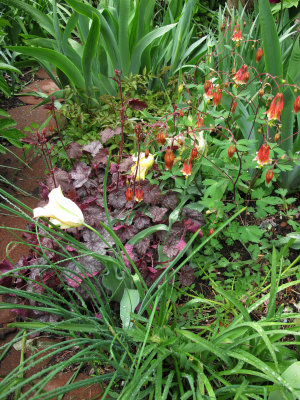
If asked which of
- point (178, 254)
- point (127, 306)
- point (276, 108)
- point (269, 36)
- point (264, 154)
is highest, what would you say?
point (269, 36)

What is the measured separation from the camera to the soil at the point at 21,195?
1.45 m

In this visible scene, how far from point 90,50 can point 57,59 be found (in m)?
0.21

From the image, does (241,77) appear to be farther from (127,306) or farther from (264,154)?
(127,306)

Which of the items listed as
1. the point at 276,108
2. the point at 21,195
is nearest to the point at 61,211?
the point at 276,108

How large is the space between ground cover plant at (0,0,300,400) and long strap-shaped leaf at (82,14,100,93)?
0.62m

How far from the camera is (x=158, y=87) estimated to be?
284 cm

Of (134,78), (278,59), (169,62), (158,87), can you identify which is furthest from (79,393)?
(169,62)

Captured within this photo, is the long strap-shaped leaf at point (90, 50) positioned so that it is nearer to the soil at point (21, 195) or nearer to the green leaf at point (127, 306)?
the soil at point (21, 195)

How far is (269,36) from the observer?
1872 mm

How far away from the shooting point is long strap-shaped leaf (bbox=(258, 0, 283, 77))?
73.1 inches

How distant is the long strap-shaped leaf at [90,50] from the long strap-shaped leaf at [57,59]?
0.14ft

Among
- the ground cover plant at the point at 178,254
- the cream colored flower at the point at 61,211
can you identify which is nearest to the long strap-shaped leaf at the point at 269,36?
the ground cover plant at the point at 178,254

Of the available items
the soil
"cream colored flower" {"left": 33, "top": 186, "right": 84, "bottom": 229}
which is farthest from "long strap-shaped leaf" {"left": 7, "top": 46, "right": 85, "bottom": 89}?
"cream colored flower" {"left": 33, "top": 186, "right": 84, "bottom": 229}

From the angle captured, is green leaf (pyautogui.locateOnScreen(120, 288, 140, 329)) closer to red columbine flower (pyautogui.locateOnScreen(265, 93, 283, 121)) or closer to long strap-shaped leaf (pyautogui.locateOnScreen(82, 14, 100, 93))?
red columbine flower (pyautogui.locateOnScreen(265, 93, 283, 121))
